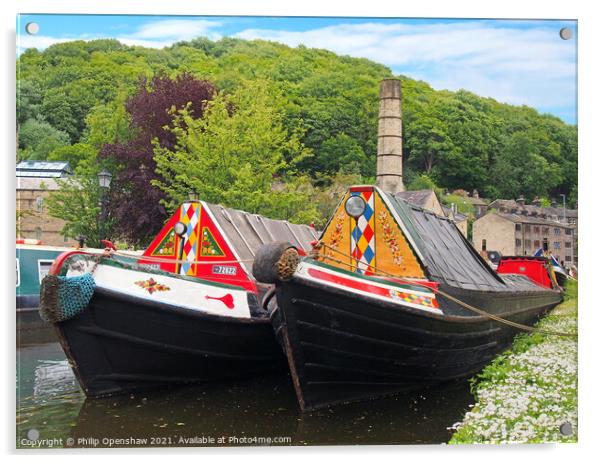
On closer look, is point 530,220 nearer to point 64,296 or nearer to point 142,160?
point 64,296

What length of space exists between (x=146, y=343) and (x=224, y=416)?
1269 mm

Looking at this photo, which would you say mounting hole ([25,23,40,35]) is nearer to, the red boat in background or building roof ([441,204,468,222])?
building roof ([441,204,468,222])

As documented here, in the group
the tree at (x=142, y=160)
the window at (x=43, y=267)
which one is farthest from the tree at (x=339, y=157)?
Result: the window at (x=43, y=267)

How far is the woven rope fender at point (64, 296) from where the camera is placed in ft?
26.5

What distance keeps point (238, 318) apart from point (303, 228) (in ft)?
13.6

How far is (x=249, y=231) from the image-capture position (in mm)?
11430

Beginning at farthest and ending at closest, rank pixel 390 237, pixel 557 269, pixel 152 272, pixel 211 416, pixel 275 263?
pixel 557 269 < pixel 390 237 < pixel 152 272 < pixel 211 416 < pixel 275 263

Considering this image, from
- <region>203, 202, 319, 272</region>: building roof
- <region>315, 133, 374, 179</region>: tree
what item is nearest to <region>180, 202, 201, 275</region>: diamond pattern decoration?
<region>203, 202, 319, 272</region>: building roof

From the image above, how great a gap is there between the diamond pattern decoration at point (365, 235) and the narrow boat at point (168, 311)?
1.23m

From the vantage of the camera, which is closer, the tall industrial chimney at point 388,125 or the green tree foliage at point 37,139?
the green tree foliage at point 37,139

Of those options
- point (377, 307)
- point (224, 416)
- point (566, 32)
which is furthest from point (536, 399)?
point (566, 32)

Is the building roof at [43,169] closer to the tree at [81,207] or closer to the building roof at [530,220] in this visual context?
the tree at [81,207]
